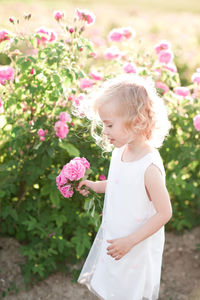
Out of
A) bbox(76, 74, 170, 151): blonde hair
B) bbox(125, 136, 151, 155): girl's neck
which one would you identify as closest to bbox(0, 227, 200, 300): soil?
bbox(125, 136, 151, 155): girl's neck

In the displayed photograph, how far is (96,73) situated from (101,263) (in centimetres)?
155

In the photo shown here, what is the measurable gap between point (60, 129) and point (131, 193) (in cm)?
88

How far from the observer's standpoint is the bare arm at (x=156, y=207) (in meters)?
1.88

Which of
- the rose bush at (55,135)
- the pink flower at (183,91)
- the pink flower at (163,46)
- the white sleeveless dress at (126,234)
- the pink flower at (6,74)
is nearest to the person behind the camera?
the white sleeveless dress at (126,234)

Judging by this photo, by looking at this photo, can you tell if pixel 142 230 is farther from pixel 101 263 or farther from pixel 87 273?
pixel 87 273

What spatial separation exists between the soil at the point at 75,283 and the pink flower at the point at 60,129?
1.13m

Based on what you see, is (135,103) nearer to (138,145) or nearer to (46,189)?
(138,145)

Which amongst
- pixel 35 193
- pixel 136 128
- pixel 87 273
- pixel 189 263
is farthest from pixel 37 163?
pixel 189 263

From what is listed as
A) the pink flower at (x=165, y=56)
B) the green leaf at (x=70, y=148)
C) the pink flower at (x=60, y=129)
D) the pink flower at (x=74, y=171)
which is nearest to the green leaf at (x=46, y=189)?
the green leaf at (x=70, y=148)

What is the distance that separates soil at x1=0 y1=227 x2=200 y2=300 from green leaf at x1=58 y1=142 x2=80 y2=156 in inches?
41.4

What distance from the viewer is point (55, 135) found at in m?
2.85

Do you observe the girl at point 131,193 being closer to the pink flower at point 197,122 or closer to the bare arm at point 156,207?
the bare arm at point 156,207

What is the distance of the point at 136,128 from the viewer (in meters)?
1.94

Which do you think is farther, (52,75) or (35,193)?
(35,193)
